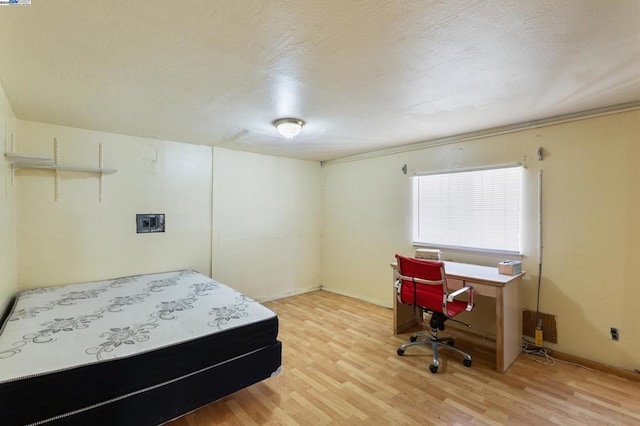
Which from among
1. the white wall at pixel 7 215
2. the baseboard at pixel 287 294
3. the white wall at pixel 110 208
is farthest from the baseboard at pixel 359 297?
the white wall at pixel 7 215

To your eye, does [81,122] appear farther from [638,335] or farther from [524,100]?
[638,335]

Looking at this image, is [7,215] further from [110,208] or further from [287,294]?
[287,294]

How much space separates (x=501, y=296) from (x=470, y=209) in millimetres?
1208

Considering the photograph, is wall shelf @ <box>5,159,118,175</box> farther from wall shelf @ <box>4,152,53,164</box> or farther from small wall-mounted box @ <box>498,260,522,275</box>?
small wall-mounted box @ <box>498,260,522,275</box>

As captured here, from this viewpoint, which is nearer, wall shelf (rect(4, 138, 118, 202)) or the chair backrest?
wall shelf (rect(4, 138, 118, 202))

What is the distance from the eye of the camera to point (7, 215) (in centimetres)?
244

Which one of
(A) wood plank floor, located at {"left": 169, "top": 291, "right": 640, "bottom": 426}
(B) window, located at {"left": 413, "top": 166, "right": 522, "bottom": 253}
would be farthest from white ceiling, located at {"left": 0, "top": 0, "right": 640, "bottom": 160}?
(A) wood plank floor, located at {"left": 169, "top": 291, "right": 640, "bottom": 426}

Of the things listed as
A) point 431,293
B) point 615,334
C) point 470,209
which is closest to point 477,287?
point 431,293

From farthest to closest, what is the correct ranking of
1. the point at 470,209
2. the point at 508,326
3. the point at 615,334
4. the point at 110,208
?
1. the point at 470,209
2. the point at 110,208
3. the point at 508,326
4. the point at 615,334

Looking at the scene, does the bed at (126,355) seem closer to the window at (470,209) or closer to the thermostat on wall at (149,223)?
the thermostat on wall at (149,223)

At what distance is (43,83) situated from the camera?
2.06 meters

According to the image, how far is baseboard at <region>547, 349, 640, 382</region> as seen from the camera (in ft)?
8.09

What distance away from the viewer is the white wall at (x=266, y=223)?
425 cm

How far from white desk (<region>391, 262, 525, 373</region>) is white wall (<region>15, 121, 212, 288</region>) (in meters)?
3.26
